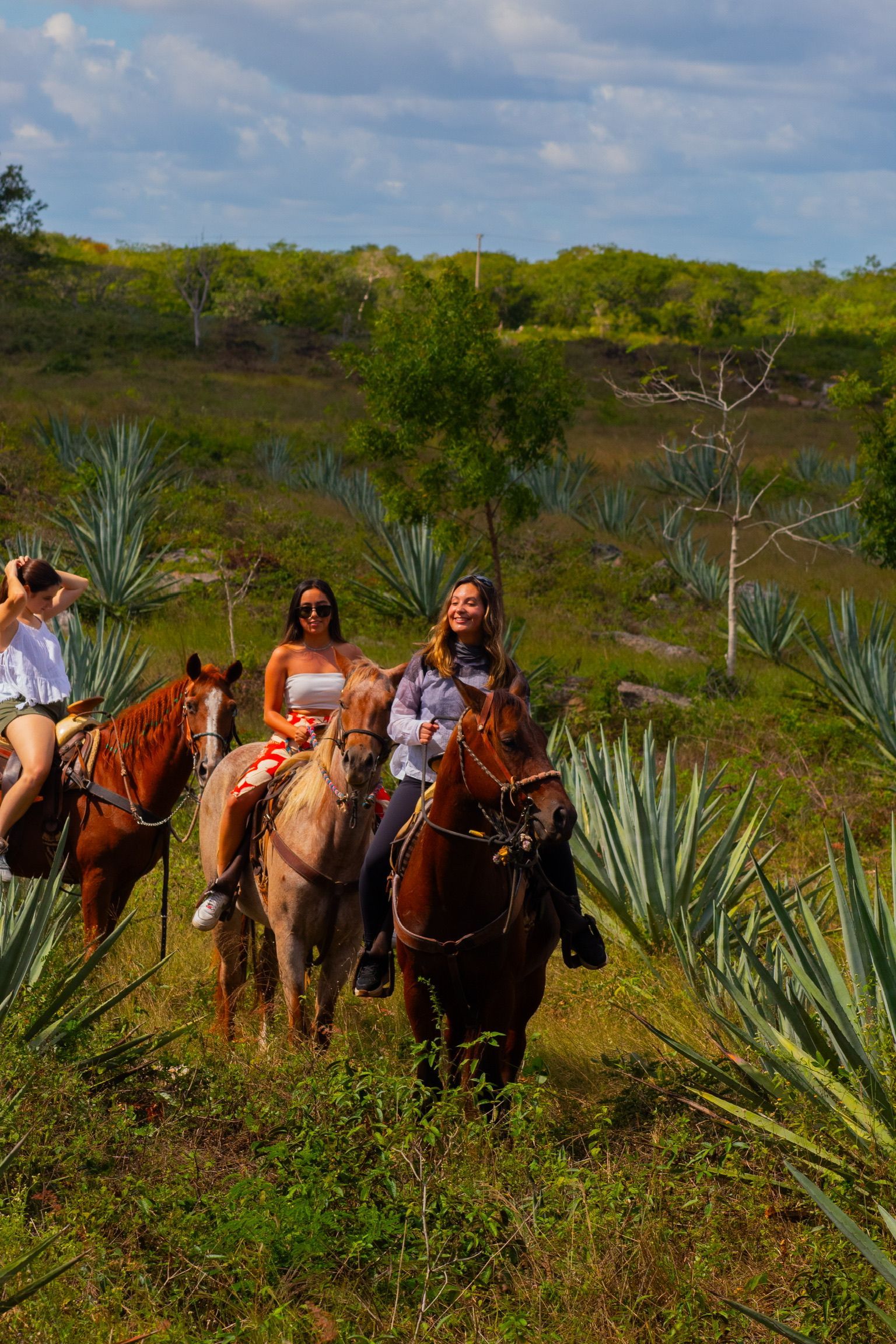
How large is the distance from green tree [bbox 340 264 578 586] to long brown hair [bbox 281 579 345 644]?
8.67m

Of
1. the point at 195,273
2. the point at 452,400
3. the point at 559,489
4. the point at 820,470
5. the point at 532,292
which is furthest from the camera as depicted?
the point at 532,292

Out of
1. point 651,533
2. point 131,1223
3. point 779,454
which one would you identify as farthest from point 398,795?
point 779,454

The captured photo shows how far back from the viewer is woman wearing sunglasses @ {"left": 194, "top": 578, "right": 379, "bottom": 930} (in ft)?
20.1

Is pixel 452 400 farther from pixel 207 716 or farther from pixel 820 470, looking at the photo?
pixel 820 470

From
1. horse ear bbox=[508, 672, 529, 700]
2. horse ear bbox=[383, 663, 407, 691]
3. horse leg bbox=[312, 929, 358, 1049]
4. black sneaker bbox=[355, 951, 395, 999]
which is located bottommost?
horse leg bbox=[312, 929, 358, 1049]

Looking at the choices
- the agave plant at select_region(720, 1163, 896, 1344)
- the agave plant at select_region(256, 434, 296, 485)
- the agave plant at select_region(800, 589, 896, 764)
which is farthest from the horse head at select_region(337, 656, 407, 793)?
the agave plant at select_region(256, 434, 296, 485)

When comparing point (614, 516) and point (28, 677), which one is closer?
point (28, 677)

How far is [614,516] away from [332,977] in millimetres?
21406

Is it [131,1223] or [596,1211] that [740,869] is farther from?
[131,1223]

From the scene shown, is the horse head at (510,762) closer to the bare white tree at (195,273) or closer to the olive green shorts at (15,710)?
the olive green shorts at (15,710)

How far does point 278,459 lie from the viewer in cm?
2878

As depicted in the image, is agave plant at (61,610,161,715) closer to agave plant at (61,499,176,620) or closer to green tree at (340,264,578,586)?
agave plant at (61,499,176,620)

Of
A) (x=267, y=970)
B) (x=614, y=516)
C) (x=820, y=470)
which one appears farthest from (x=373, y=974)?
(x=820, y=470)

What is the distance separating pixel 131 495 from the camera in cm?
1731
